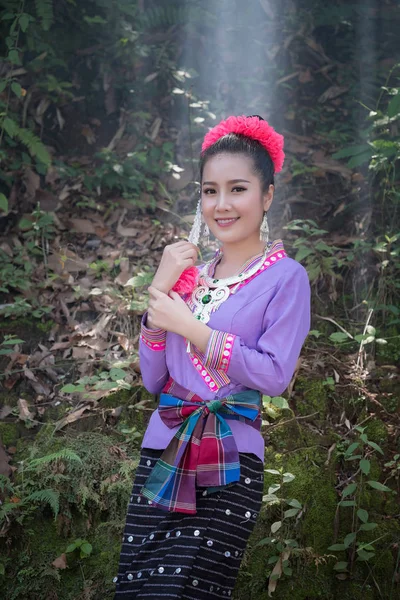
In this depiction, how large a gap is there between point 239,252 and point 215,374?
0.49 m

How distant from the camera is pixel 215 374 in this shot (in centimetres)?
244

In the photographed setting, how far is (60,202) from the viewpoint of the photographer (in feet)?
18.4

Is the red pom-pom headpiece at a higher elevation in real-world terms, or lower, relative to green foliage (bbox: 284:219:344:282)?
higher

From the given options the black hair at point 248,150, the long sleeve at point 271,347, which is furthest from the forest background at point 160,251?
the black hair at point 248,150

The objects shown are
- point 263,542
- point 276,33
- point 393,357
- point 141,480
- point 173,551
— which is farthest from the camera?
point 276,33

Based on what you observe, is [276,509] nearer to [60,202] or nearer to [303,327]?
[303,327]

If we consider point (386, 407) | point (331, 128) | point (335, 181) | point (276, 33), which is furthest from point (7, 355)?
point (276, 33)

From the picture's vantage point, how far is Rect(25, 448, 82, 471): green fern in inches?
135

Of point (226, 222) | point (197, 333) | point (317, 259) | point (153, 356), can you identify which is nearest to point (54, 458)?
point (153, 356)

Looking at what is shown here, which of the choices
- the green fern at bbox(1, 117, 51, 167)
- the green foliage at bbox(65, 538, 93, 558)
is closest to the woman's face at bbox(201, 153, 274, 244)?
the green foliage at bbox(65, 538, 93, 558)

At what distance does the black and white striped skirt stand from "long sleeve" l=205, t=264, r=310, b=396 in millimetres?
331

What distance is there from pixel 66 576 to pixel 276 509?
1.10 metres

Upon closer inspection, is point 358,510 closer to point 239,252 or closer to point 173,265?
point 239,252

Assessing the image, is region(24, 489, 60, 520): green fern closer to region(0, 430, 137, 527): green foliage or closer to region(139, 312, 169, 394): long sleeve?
region(0, 430, 137, 527): green foliage
